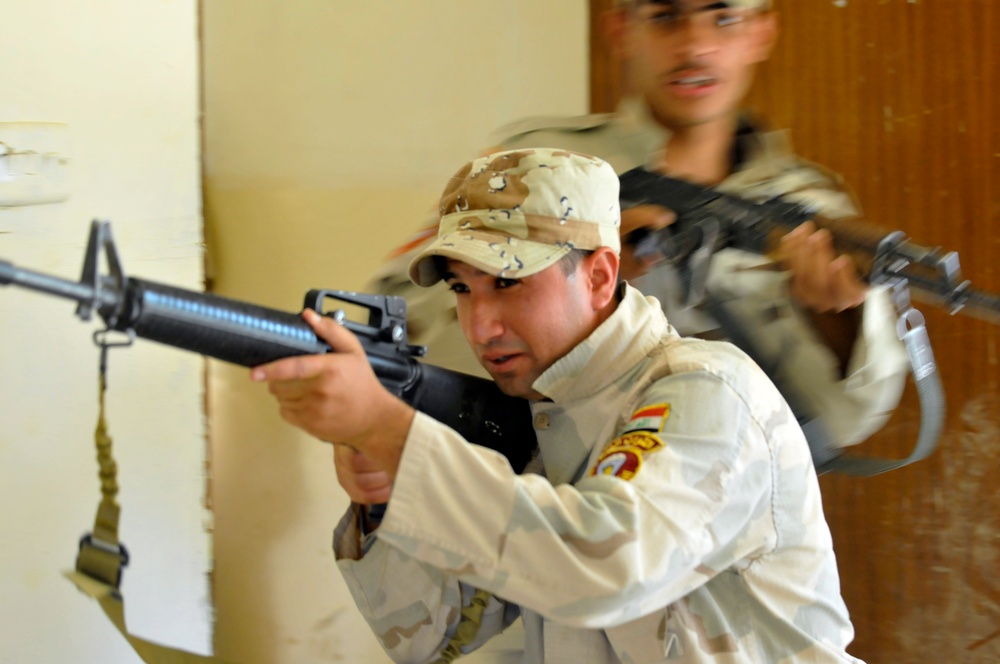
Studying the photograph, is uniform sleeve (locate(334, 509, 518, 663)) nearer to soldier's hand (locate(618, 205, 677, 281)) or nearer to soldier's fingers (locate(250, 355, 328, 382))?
soldier's fingers (locate(250, 355, 328, 382))

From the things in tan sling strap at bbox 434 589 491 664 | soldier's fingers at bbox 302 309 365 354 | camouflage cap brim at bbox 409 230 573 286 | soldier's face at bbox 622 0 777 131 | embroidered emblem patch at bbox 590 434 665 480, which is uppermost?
soldier's face at bbox 622 0 777 131

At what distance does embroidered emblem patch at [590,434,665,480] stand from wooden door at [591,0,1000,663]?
1047 millimetres

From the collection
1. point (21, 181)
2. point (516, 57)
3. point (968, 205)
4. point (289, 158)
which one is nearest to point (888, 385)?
point (968, 205)

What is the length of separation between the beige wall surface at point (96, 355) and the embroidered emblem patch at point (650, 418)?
0.79 meters

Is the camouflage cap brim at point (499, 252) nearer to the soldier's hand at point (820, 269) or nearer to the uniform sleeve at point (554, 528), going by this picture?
the uniform sleeve at point (554, 528)

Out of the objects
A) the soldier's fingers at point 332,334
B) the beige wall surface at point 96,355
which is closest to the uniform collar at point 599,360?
the soldier's fingers at point 332,334

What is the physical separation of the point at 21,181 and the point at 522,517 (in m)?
0.85

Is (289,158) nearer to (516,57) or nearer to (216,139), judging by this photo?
(216,139)

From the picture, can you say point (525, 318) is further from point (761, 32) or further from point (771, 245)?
point (761, 32)

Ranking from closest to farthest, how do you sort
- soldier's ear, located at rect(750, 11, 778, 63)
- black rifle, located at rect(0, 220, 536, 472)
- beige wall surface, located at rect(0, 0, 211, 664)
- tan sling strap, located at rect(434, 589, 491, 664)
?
1. black rifle, located at rect(0, 220, 536, 472)
2. tan sling strap, located at rect(434, 589, 491, 664)
3. beige wall surface, located at rect(0, 0, 211, 664)
4. soldier's ear, located at rect(750, 11, 778, 63)

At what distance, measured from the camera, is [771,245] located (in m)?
1.43

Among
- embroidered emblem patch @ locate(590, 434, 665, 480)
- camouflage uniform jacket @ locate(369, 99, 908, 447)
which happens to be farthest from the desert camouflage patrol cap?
camouflage uniform jacket @ locate(369, 99, 908, 447)

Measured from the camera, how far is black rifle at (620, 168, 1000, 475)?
136cm

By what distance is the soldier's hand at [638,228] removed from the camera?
1403mm
